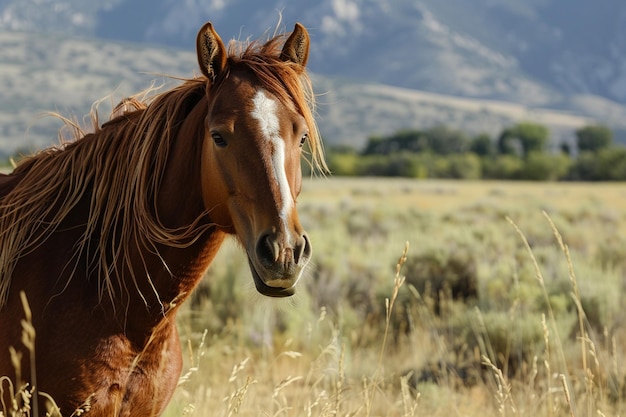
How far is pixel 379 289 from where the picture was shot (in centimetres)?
900

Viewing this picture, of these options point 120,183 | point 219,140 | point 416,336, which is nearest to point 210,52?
point 219,140

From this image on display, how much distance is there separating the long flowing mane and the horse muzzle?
51 centimetres

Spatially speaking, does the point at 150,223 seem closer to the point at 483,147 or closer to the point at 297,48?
the point at 297,48

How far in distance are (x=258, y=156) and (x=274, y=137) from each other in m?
0.11

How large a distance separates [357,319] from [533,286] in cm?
195

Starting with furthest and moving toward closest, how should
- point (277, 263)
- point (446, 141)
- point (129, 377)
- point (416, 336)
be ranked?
point (446, 141) → point (416, 336) → point (129, 377) → point (277, 263)

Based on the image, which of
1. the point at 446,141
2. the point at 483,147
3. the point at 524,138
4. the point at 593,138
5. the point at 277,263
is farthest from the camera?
the point at 524,138

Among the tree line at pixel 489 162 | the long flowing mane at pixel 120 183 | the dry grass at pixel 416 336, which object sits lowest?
the dry grass at pixel 416 336

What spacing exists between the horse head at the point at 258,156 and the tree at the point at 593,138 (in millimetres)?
90854

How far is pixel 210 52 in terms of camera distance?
3.12m

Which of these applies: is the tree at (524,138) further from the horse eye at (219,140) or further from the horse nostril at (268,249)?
the horse nostril at (268,249)

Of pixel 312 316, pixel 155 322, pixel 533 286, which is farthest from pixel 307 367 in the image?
pixel 155 322

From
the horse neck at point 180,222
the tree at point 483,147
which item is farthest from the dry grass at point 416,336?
the tree at point 483,147

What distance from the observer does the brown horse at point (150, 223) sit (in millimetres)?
2900
